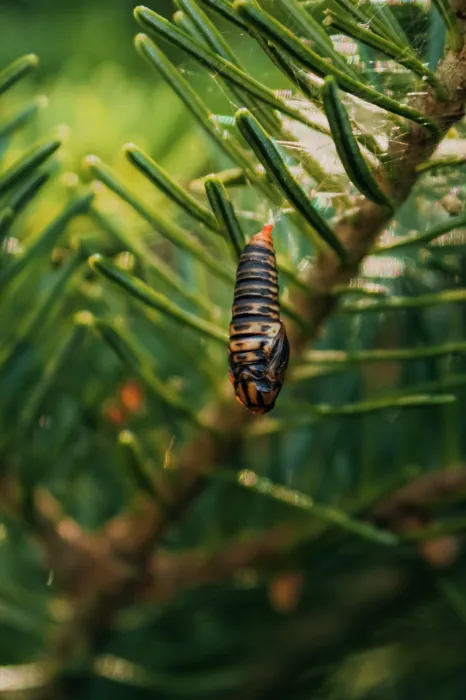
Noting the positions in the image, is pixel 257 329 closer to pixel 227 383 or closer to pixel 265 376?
pixel 265 376

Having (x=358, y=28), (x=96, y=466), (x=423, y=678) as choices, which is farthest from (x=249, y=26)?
(x=423, y=678)

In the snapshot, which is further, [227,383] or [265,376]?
[227,383]

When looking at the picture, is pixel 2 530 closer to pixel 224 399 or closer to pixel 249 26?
pixel 224 399

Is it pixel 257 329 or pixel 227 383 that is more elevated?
pixel 257 329

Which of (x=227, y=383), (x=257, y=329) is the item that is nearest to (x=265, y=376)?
(x=257, y=329)
